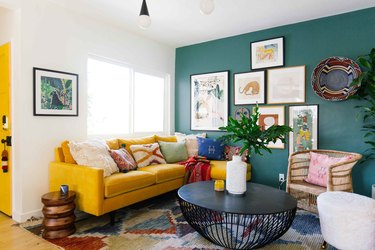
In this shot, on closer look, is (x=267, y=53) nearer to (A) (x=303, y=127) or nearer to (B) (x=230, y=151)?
(A) (x=303, y=127)

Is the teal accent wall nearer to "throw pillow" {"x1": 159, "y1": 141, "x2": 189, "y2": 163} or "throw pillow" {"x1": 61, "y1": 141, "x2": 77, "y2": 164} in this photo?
"throw pillow" {"x1": 159, "y1": 141, "x2": 189, "y2": 163}

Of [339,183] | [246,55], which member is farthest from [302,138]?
[246,55]

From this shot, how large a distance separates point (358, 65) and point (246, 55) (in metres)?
1.56

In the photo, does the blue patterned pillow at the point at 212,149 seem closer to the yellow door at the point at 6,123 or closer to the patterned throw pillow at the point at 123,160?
the patterned throw pillow at the point at 123,160

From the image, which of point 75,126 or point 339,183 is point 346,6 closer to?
point 339,183

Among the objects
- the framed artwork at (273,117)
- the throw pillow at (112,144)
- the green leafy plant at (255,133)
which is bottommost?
the throw pillow at (112,144)

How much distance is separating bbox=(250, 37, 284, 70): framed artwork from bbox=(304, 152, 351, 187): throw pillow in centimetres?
147

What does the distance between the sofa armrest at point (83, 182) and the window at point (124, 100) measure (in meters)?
0.88

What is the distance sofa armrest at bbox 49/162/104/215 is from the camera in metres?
2.50

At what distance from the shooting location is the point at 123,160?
3109 mm

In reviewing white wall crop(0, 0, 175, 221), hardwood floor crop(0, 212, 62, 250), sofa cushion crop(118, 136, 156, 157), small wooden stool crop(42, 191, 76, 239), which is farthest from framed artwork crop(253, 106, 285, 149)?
hardwood floor crop(0, 212, 62, 250)

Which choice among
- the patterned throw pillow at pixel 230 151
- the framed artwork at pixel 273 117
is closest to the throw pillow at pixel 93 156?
the patterned throw pillow at pixel 230 151

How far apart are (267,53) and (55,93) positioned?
3030mm

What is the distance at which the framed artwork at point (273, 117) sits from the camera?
3.75 meters
